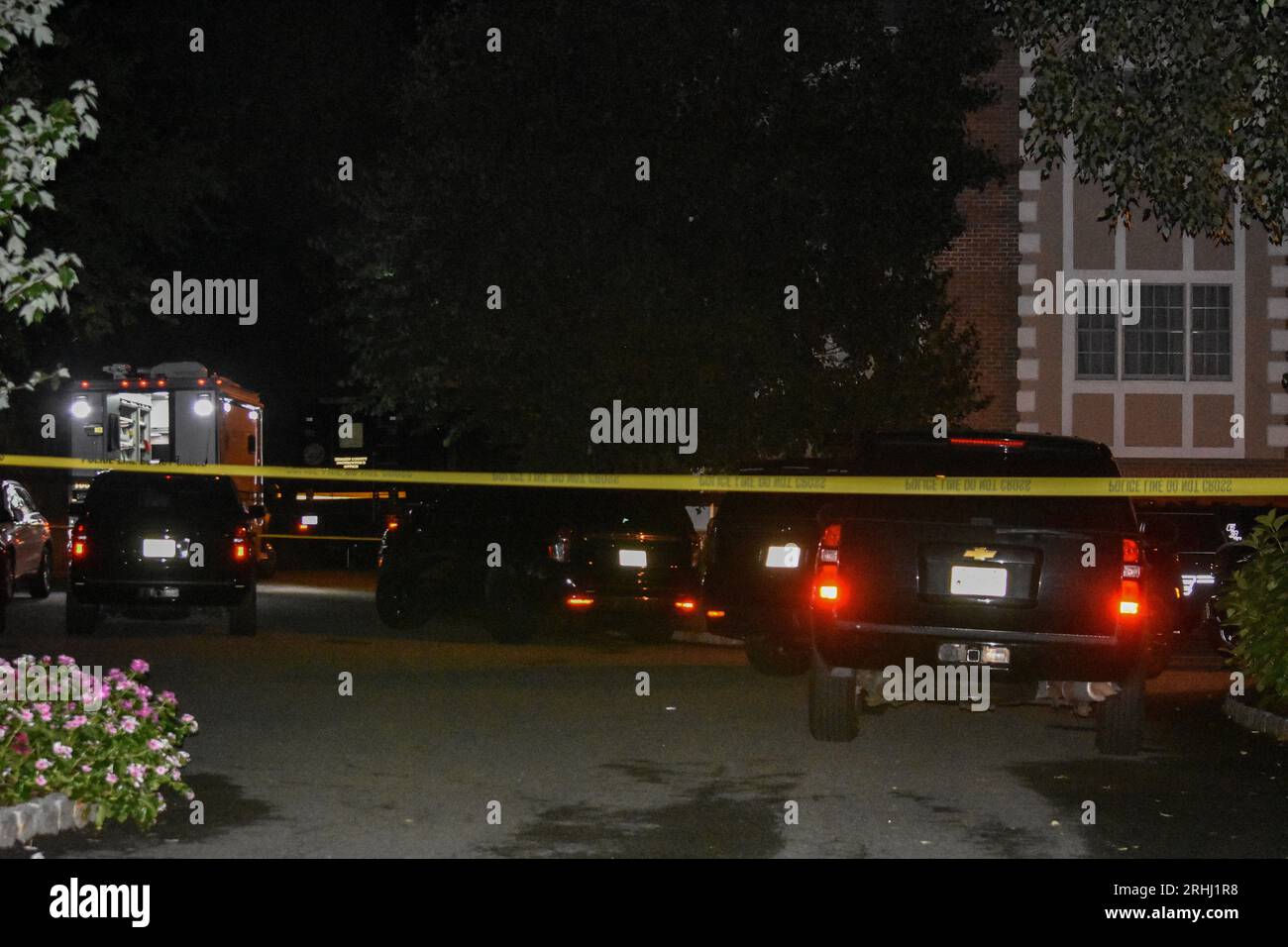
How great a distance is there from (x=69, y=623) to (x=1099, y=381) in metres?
17.4

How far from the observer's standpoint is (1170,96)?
13.0 metres

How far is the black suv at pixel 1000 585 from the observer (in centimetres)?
1120

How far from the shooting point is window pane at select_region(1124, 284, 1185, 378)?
1186 inches

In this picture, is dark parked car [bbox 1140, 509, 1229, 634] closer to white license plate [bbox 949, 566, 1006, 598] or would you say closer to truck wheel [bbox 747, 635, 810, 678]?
truck wheel [bbox 747, 635, 810, 678]

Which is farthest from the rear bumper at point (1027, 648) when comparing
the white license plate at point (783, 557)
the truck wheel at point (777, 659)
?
the truck wheel at point (777, 659)

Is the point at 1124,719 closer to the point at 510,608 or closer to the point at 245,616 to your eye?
the point at 510,608

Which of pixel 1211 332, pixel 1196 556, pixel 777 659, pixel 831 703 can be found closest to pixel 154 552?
pixel 777 659

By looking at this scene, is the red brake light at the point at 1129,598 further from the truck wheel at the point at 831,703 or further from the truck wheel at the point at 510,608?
the truck wheel at the point at 510,608

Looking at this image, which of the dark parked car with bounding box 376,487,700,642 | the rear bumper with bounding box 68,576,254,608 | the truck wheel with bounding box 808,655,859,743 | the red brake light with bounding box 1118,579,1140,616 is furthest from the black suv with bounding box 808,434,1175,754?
the rear bumper with bounding box 68,576,254,608

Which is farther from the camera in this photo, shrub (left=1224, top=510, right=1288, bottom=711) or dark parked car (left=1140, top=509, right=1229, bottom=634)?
dark parked car (left=1140, top=509, right=1229, bottom=634)

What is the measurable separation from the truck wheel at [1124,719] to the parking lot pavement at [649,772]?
0.15 m

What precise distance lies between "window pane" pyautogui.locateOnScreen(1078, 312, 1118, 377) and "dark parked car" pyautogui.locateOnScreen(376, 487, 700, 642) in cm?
1249

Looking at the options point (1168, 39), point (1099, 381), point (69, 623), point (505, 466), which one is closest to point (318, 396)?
point (505, 466)

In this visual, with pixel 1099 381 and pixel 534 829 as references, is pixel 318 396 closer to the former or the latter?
pixel 1099 381
